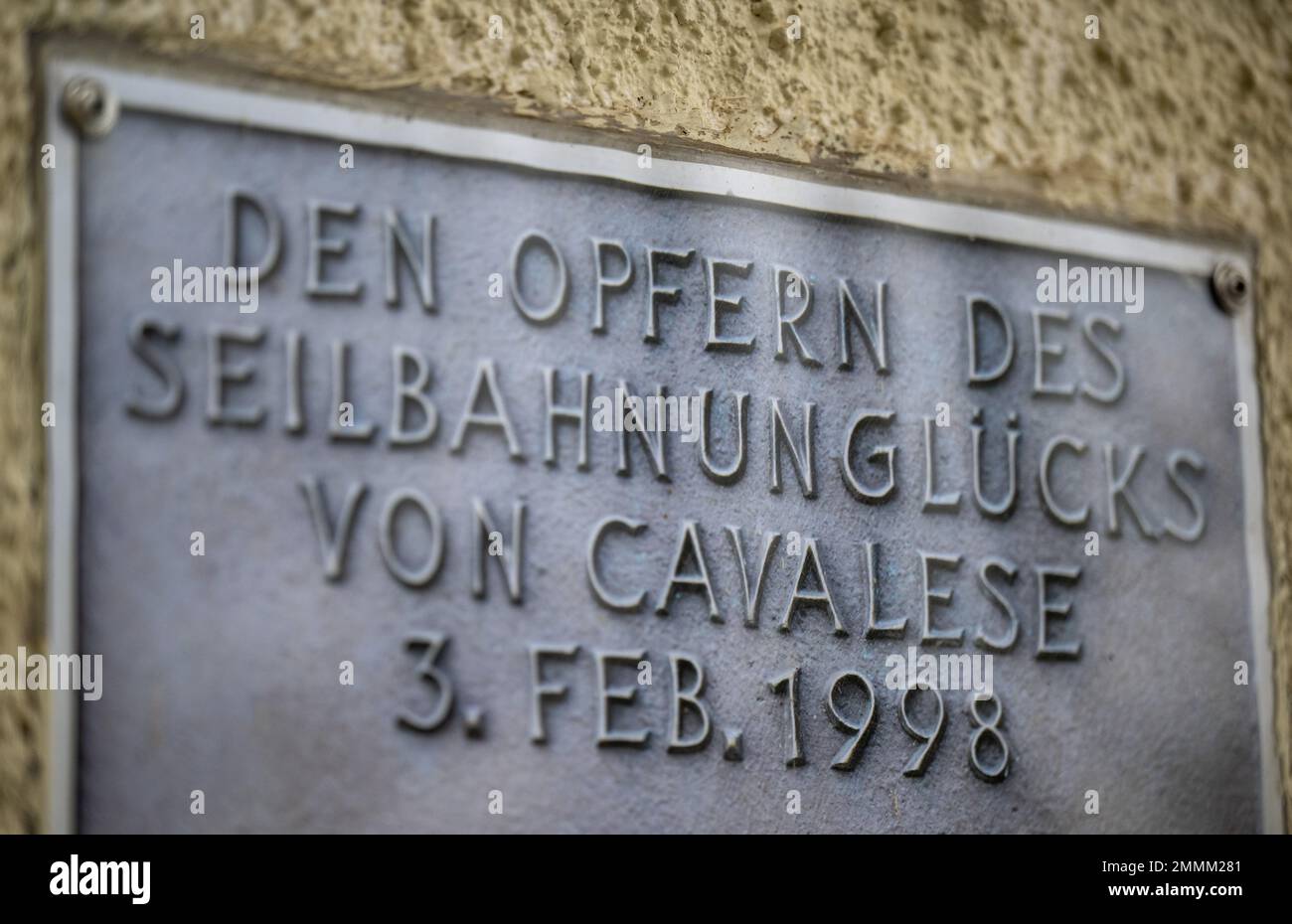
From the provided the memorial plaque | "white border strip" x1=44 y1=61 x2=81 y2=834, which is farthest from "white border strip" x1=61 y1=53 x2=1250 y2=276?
"white border strip" x1=44 y1=61 x2=81 y2=834

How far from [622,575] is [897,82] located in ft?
2.92

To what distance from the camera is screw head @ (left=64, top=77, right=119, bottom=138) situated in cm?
160

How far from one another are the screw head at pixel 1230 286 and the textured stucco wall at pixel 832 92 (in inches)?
2.3

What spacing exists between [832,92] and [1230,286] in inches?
31.1

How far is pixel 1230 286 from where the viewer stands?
90.7 inches

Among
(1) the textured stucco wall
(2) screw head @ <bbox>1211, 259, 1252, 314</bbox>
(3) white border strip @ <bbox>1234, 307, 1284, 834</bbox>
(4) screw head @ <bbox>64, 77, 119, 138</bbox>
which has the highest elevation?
(1) the textured stucco wall

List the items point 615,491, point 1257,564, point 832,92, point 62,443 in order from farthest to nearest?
point 1257,564, point 832,92, point 615,491, point 62,443

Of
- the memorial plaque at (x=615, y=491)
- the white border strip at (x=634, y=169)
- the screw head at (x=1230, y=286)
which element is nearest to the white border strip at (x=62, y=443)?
the memorial plaque at (x=615, y=491)

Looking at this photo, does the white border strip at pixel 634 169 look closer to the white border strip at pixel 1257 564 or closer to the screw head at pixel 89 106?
the screw head at pixel 89 106

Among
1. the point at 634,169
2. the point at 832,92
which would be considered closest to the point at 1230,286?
the point at 832,92

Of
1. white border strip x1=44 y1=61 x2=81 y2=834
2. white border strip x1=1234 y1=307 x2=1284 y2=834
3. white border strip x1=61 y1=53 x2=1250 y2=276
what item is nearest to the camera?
white border strip x1=44 y1=61 x2=81 y2=834

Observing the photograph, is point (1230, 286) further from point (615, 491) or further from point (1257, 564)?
point (615, 491)

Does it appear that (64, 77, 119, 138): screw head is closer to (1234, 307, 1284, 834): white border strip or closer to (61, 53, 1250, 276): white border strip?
(61, 53, 1250, 276): white border strip

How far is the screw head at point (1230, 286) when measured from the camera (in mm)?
2297
